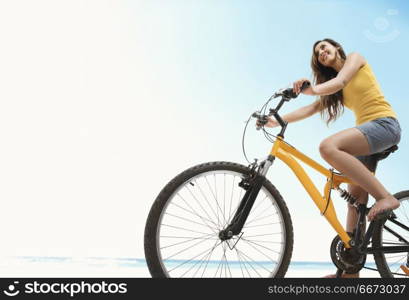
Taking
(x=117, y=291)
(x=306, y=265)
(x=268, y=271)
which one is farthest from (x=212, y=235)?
(x=306, y=265)

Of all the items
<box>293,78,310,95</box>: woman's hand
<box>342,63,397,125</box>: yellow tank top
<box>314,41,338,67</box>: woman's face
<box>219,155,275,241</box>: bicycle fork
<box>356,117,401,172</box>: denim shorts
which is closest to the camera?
<box>219,155,275,241</box>: bicycle fork

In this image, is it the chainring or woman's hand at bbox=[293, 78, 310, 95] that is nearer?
woman's hand at bbox=[293, 78, 310, 95]

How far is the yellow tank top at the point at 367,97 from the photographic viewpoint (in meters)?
3.20

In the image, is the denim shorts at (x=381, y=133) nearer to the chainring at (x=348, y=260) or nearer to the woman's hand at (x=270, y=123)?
the woman's hand at (x=270, y=123)

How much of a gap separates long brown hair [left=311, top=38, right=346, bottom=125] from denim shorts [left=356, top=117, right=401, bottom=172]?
370 millimetres

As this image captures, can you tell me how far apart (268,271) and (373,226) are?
768mm

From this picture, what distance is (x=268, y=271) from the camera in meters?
2.96

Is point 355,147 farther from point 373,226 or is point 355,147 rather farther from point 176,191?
point 176,191

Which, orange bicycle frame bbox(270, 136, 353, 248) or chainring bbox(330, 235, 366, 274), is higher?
orange bicycle frame bbox(270, 136, 353, 248)

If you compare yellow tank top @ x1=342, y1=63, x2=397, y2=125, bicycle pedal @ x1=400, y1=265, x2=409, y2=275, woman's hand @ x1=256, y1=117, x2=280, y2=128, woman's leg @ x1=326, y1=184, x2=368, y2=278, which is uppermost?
yellow tank top @ x1=342, y1=63, x2=397, y2=125

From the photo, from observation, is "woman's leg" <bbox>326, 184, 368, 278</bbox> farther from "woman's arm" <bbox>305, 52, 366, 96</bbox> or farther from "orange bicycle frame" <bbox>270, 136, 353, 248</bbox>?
"woman's arm" <bbox>305, 52, 366, 96</bbox>

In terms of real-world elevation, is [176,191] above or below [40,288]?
above

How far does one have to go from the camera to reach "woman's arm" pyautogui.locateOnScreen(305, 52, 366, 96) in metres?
2.93

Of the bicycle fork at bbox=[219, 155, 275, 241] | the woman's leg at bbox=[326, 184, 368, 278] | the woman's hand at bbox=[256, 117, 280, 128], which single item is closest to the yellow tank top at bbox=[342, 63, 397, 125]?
the woman's leg at bbox=[326, 184, 368, 278]
